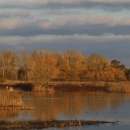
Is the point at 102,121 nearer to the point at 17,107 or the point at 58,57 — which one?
the point at 17,107

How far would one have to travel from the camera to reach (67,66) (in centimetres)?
7725

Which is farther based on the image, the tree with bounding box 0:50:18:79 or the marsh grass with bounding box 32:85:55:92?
the tree with bounding box 0:50:18:79

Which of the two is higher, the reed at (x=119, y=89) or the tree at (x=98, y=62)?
the tree at (x=98, y=62)

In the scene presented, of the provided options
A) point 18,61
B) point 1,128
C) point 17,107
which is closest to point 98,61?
point 18,61

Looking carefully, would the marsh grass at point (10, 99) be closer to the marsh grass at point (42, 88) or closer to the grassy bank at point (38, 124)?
the grassy bank at point (38, 124)

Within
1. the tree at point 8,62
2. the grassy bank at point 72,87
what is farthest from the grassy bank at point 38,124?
the tree at point 8,62

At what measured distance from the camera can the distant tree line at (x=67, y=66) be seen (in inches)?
2734

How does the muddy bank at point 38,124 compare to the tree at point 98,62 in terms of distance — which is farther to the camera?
the tree at point 98,62

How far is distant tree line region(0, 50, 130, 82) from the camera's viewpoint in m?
69.4

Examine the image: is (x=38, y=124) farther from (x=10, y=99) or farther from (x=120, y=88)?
(x=120, y=88)

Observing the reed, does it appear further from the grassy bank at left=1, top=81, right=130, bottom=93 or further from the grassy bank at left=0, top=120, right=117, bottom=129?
the grassy bank at left=0, top=120, right=117, bottom=129

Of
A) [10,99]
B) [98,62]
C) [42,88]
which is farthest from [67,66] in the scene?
[10,99]

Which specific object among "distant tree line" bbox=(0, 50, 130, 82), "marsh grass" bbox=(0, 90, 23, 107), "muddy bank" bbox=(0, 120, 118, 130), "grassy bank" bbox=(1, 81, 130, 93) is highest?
"distant tree line" bbox=(0, 50, 130, 82)

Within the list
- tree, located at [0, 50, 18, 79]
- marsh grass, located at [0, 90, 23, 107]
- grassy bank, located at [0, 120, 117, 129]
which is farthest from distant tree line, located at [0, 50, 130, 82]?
grassy bank, located at [0, 120, 117, 129]
